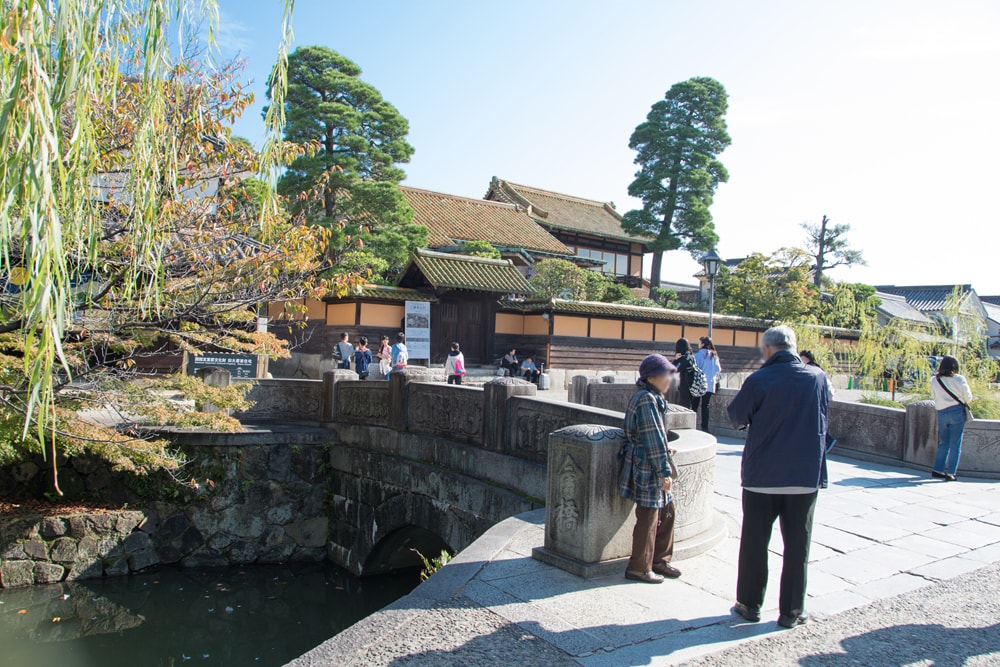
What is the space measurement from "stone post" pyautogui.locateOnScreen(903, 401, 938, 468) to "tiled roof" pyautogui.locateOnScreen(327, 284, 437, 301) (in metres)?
14.2

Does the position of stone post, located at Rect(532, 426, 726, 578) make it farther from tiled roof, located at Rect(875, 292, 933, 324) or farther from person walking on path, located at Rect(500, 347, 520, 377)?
tiled roof, located at Rect(875, 292, 933, 324)

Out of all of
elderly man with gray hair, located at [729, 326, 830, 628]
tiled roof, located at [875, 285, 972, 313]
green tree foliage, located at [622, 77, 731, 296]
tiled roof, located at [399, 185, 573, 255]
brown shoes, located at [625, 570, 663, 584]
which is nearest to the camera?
elderly man with gray hair, located at [729, 326, 830, 628]

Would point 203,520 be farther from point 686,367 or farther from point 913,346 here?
point 913,346

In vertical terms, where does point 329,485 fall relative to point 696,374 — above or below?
below

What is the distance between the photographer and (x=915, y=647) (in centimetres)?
384

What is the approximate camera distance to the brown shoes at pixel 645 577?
180 inches

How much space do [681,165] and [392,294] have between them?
2033cm

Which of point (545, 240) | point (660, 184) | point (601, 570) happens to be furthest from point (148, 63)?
point (660, 184)

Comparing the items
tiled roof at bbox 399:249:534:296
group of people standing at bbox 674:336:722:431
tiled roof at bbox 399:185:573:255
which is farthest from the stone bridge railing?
tiled roof at bbox 399:185:573:255

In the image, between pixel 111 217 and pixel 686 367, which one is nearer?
pixel 111 217

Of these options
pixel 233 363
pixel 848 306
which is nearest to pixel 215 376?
pixel 233 363

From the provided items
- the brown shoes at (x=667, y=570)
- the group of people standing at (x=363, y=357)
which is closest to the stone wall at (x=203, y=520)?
the group of people standing at (x=363, y=357)

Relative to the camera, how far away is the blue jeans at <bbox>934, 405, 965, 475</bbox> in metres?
8.59

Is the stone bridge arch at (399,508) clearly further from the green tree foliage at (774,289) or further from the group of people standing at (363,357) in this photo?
the green tree foliage at (774,289)
